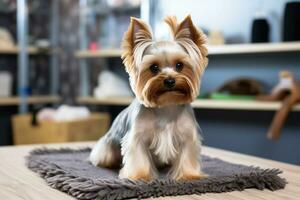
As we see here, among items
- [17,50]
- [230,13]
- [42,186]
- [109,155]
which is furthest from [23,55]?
[42,186]

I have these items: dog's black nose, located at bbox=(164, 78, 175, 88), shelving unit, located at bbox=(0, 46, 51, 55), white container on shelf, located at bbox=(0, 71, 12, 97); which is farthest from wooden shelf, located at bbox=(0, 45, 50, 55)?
dog's black nose, located at bbox=(164, 78, 175, 88)

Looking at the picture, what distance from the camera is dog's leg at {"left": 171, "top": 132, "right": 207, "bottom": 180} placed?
114cm

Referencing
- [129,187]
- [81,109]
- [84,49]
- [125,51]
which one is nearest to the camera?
[129,187]

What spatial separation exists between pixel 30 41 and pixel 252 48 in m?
2.06

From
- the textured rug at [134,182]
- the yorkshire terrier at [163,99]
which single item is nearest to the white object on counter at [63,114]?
the textured rug at [134,182]

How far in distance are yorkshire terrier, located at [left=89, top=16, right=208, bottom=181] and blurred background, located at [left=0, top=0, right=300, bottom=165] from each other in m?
0.67

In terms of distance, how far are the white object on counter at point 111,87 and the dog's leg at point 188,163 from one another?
7.49 feet

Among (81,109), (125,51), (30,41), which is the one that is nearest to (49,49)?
(30,41)

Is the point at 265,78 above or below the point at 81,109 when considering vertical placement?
above

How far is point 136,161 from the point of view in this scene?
44.0 inches

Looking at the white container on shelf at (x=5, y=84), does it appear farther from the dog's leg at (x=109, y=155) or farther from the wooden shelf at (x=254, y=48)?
the dog's leg at (x=109, y=155)

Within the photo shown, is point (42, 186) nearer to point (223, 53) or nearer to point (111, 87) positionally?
point (223, 53)

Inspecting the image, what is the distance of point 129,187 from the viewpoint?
1.01 metres

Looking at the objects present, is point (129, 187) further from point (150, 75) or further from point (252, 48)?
point (252, 48)
